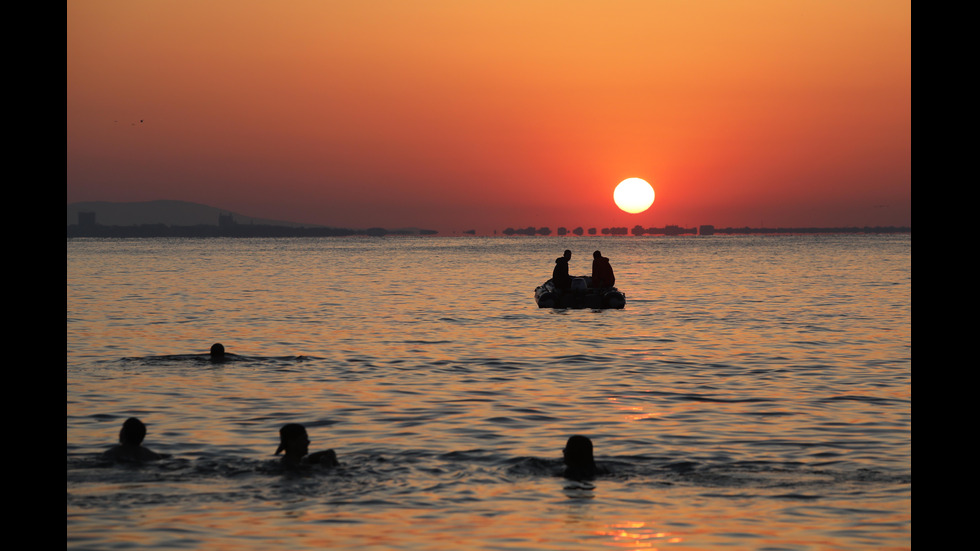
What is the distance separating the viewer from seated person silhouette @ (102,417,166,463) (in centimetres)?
1251

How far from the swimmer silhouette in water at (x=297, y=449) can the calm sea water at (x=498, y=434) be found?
181 millimetres

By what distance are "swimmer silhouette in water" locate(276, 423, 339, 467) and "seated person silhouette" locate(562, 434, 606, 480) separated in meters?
2.94

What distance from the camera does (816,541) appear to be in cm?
971

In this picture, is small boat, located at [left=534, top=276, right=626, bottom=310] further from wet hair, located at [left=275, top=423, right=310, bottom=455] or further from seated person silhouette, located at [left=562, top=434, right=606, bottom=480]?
wet hair, located at [left=275, top=423, right=310, bottom=455]

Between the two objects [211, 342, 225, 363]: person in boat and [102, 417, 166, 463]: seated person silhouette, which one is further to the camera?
[211, 342, 225, 363]: person in boat

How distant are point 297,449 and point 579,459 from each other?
3420 millimetres

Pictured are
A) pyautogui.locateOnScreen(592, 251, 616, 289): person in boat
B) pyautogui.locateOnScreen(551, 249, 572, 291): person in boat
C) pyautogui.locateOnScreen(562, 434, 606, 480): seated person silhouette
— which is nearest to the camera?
pyautogui.locateOnScreen(562, 434, 606, 480): seated person silhouette

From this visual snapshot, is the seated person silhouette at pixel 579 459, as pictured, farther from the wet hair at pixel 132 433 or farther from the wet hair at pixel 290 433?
the wet hair at pixel 132 433

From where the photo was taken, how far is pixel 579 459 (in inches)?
479

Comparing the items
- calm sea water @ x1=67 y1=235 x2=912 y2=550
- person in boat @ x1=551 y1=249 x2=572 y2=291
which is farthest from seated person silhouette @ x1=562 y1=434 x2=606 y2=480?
person in boat @ x1=551 y1=249 x2=572 y2=291

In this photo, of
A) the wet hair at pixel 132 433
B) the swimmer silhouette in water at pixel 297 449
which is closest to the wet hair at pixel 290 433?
the swimmer silhouette in water at pixel 297 449

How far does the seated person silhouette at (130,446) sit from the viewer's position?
12.5m
